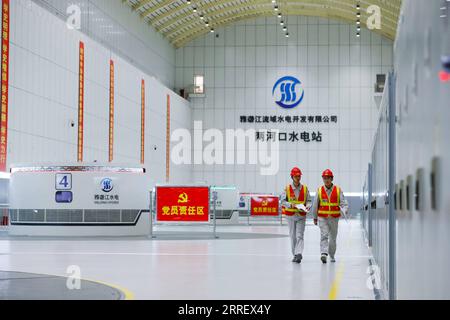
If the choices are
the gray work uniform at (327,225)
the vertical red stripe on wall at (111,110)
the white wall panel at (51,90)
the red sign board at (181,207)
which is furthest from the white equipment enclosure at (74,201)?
the vertical red stripe on wall at (111,110)

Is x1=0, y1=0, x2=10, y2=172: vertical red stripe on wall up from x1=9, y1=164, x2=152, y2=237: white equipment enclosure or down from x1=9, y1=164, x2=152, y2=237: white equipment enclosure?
up

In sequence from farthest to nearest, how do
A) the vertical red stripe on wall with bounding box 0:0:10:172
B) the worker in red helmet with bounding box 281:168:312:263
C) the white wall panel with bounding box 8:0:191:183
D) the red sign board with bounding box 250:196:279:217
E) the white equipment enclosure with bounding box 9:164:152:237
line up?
the red sign board with bounding box 250:196:279:217, the white wall panel with bounding box 8:0:191:183, the vertical red stripe on wall with bounding box 0:0:10:172, the white equipment enclosure with bounding box 9:164:152:237, the worker in red helmet with bounding box 281:168:312:263

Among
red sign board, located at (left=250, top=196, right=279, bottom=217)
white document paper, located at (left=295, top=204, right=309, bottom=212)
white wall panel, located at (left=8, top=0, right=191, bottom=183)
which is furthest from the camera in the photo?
red sign board, located at (left=250, top=196, right=279, bottom=217)

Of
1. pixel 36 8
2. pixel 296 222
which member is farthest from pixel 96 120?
pixel 296 222

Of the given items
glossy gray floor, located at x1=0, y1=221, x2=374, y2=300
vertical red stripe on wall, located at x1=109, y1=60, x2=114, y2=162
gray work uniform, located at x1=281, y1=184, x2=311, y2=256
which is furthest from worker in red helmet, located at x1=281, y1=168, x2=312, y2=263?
vertical red stripe on wall, located at x1=109, y1=60, x2=114, y2=162

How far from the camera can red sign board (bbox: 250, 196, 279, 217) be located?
4531cm

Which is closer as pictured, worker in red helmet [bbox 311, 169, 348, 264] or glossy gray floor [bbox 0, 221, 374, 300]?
glossy gray floor [bbox 0, 221, 374, 300]

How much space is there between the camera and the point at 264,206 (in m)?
45.7

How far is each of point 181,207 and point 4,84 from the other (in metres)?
9.65

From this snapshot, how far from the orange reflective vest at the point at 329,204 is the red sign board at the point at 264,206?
30.6 meters

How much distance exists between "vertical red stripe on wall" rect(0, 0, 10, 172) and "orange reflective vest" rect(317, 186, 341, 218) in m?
18.8

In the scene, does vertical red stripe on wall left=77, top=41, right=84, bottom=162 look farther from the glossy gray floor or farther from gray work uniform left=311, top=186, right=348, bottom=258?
gray work uniform left=311, top=186, right=348, bottom=258

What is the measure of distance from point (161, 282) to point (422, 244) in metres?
7.60
